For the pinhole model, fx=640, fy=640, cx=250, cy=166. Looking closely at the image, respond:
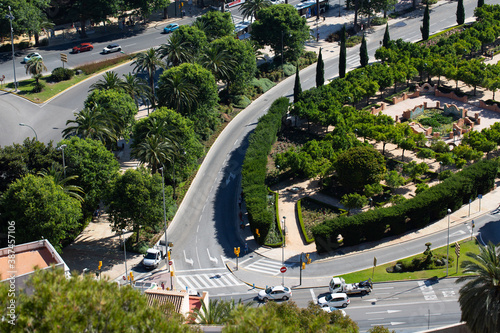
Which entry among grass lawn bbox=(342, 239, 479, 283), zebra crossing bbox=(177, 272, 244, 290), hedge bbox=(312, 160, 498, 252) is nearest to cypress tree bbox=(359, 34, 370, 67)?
hedge bbox=(312, 160, 498, 252)

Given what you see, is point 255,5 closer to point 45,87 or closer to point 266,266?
point 45,87

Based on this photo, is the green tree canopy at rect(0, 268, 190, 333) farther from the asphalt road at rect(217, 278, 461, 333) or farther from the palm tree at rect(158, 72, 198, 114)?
the palm tree at rect(158, 72, 198, 114)

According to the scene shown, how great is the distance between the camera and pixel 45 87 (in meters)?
120

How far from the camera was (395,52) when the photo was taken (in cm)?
12900

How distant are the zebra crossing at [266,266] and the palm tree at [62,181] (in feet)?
75.6

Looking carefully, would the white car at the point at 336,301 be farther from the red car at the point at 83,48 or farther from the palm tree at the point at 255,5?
the palm tree at the point at 255,5

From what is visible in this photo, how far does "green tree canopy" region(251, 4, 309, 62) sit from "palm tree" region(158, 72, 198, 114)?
109ft

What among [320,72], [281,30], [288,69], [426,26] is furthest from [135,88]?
[426,26]

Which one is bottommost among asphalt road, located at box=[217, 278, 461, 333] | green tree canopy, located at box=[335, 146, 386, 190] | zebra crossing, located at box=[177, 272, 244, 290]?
asphalt road, located at box=[217, 278, 461, 333]

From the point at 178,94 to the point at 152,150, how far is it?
16731 millimetres

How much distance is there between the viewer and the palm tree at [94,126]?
298 ft

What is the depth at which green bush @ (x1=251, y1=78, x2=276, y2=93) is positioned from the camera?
126 meters

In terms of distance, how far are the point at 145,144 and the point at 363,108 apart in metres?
46.9

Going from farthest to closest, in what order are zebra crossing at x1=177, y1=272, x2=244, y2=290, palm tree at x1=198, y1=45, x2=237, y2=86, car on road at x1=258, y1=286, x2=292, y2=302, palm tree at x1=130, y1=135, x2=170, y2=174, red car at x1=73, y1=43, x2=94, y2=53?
1. red car at x1=73, y1=43, x2=94, y2=53
2. palm tree at x1=198, y1=45, x2=237, y2=86
3. palm tree at x1=130, y1=135, x2=170, y2=174
4. zebra crossing at x1=177, y1=272, x2=244, y2=290
5. car on road at x1=258, y1=286, x2=292, y2=302
